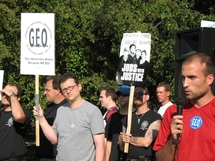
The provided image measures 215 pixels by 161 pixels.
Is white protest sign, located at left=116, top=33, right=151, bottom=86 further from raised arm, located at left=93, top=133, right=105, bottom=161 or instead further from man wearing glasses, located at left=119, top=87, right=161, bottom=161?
raised arm, located at left=93, top=133, right=105, bottom=161

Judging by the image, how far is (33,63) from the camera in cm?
784

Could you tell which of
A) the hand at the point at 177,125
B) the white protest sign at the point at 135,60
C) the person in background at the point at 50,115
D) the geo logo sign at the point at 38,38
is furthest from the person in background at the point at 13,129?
the hand at the point at 177,125

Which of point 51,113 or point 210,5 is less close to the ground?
point 210,5

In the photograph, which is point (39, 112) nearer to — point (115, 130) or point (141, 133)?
point (115, 130)

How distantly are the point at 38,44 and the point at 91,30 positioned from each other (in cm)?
516

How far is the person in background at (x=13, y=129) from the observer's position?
787 cm

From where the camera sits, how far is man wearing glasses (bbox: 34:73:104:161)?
687cm

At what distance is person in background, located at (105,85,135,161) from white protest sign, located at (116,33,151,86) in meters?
0.45

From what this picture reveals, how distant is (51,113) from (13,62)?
4452mm

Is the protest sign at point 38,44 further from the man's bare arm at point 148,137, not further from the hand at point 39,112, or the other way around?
the man's bare arm at point 148,137

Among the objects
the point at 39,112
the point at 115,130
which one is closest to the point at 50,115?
the point at 39,112

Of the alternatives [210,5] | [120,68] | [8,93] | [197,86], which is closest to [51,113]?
[8,93]

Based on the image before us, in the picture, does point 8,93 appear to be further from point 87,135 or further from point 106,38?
point 106,38

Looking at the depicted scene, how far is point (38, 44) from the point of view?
7.79 metres
